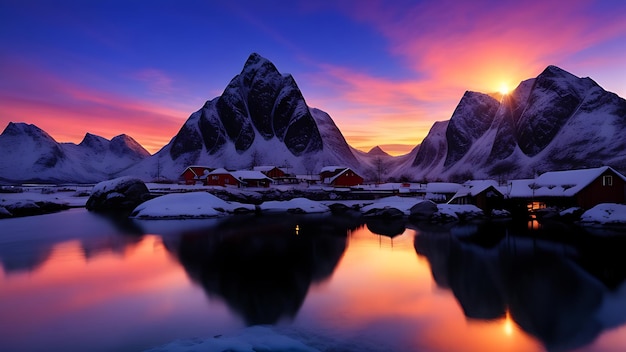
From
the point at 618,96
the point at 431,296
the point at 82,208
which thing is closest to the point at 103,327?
the point at 431,296

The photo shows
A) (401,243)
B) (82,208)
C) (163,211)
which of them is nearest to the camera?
(401,243)

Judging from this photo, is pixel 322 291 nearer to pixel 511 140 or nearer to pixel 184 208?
pixel 184 208

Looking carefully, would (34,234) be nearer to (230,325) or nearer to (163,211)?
(163,211)

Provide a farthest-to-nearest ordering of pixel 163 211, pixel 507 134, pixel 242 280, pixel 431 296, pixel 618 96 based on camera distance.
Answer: pixel 507 134 < pixel 618 96 < pixel 163 211 < pixel 242 280 < pixel 431 296

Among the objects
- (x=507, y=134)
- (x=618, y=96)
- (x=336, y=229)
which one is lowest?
(x=336, y=229)

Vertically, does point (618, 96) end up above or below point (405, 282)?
above

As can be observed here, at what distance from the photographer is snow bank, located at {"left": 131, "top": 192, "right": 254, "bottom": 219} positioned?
46.9 meters

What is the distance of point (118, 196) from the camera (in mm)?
61125

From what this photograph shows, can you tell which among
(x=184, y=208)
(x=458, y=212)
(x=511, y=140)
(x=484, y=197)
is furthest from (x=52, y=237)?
(x=511, y=140)

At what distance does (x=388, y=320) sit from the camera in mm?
12734

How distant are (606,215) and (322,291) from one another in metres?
40.5

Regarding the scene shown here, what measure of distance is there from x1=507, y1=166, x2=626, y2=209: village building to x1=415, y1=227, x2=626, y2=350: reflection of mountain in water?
19.2m

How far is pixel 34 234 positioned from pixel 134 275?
830 inches

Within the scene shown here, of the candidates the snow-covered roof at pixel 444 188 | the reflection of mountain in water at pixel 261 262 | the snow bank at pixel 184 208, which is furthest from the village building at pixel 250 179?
the reflection of mountain in water at pixel 261 262
